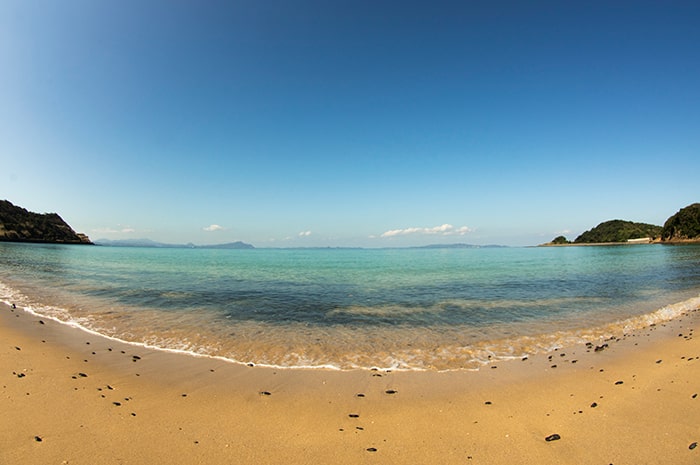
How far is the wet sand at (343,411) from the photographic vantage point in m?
4.29

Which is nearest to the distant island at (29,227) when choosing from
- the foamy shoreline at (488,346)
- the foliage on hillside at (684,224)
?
the foamy shoreline at (488,346)

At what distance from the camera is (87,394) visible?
19.8 ft

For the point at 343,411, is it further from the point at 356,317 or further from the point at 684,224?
the point at 684,224

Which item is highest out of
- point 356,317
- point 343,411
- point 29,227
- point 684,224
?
point 29,227

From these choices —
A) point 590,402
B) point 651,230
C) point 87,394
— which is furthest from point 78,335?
point 651,230

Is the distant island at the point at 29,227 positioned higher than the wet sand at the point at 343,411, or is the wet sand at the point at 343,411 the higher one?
the distant island at the point at 29,227

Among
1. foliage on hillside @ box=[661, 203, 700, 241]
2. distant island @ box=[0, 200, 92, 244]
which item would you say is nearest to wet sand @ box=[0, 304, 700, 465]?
foliage on hillside @ box=[661, 203, 700, 241]

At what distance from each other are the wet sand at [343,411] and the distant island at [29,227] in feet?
684

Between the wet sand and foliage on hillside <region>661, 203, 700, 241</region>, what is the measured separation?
7487 inches

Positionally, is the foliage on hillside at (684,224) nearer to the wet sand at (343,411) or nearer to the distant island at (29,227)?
the wet sand at (343,411)

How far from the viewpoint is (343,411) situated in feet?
18.7

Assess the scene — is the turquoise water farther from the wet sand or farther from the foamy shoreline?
the wet sand

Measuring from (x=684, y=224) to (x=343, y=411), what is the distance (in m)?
203

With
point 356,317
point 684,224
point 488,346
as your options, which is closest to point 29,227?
point 356,317
